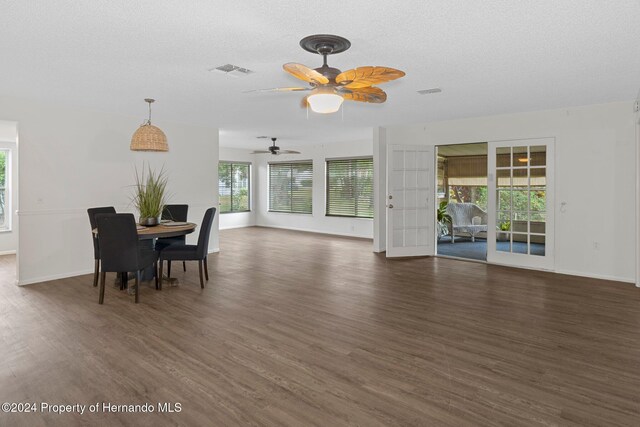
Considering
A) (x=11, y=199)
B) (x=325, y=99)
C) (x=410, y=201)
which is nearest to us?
(x=325, y=99)

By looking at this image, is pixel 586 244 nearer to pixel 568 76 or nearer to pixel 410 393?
pixel 568 76

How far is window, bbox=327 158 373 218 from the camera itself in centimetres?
972

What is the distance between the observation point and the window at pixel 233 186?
11.3 metres

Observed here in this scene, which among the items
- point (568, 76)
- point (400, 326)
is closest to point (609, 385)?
point (400, 326)

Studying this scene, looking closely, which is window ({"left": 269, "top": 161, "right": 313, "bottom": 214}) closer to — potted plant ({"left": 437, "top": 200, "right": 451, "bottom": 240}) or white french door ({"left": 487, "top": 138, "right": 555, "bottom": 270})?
potted plant ({"left": 437, "top": 200, "right": 451, "bottom": 240})

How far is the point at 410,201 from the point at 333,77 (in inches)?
181

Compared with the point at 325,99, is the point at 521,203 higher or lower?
lower

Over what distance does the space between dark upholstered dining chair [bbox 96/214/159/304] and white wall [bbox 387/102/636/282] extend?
5.50 m

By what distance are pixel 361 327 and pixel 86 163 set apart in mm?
4576

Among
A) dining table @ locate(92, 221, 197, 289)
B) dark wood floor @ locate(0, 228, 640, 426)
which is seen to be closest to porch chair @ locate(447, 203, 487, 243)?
dark wood floor @ locate(0, 228, 640, 426)

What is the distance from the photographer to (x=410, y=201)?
23.3 ft

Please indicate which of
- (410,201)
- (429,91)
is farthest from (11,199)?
(429,91)

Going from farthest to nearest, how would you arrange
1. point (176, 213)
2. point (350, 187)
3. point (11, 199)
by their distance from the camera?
point (350, 187)
point (11, 199)
point (176, 213)

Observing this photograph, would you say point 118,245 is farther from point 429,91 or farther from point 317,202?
point 317,202
